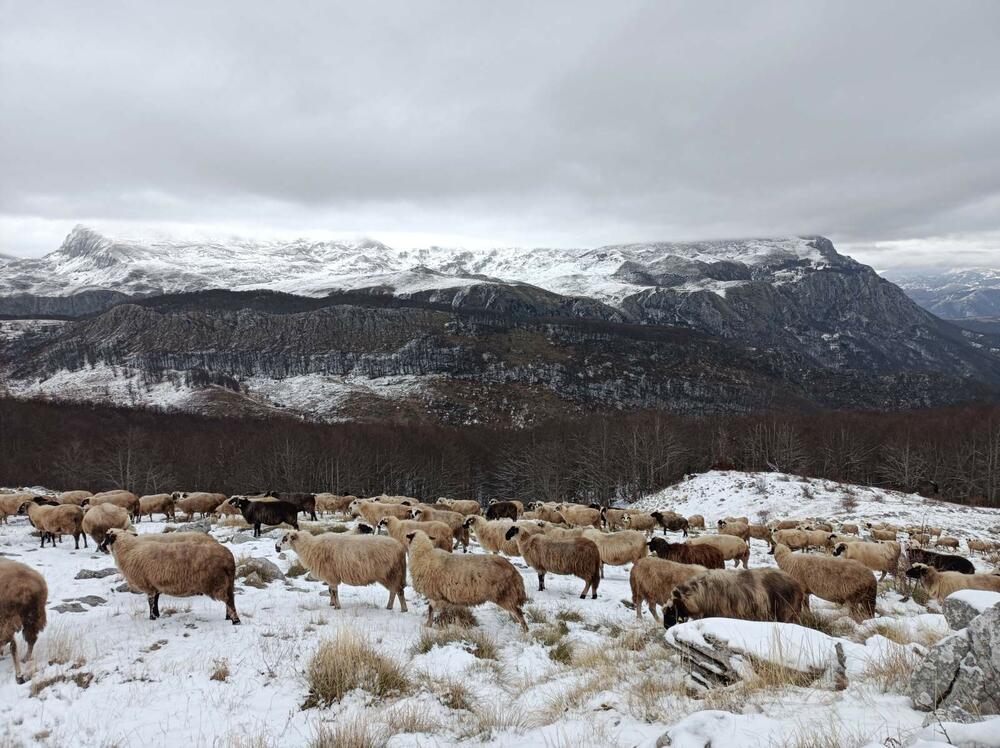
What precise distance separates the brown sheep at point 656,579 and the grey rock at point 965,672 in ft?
22.0

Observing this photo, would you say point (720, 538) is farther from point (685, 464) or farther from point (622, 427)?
point (622, 427)

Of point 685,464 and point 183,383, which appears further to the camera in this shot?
point 183,383

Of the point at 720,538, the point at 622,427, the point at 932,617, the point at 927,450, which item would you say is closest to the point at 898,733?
the point at 932,617

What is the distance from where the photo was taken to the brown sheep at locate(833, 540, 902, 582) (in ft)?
58.6

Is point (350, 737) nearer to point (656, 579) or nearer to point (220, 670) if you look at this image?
point (220, 670)

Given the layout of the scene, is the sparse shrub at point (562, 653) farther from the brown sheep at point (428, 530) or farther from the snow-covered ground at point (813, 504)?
the snow-covered ground at point (813, 504)

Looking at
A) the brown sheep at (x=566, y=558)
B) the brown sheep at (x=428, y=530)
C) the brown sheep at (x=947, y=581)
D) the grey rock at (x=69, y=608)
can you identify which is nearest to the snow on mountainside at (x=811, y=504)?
the brown sheep at (x=947, y=581)

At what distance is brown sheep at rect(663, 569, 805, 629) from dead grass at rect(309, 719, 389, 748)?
19.6 feet

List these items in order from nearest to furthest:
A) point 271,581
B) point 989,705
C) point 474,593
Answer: point 989,705 → point 474,593 → point 271,581

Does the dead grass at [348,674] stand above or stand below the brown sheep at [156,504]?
above

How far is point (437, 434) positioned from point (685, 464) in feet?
175

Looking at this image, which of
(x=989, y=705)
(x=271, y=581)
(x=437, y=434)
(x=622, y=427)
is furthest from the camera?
(x=437, y=434)

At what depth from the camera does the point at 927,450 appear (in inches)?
3223

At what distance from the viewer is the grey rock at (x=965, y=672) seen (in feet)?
14.6
